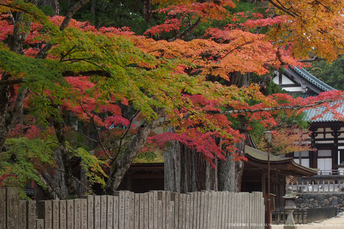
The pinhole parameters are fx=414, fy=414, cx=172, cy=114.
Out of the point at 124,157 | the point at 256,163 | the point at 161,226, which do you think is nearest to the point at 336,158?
the point at 256,163

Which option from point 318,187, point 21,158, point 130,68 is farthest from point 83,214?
point 318,187

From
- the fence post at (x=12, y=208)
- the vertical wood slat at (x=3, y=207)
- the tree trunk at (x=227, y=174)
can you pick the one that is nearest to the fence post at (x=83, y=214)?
the fence post at (x=12, y=208)

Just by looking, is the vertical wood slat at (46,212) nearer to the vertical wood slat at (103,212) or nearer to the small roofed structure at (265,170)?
the vertical wood slat at (103,212)

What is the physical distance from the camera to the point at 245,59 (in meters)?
11.2

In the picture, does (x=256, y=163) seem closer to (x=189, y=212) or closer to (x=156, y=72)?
(x=189, y=212)

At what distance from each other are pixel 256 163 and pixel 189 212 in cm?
1313

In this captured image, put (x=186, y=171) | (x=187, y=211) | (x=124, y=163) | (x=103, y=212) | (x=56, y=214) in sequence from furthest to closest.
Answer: (x=186, y=171) → (x=124, y=163) → (x=187, y=211) → (x=103, y=212) → (x=56, y=214)

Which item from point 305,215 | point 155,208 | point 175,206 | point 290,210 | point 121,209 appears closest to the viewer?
point 121,209

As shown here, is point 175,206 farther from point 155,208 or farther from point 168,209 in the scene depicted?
point 155,208

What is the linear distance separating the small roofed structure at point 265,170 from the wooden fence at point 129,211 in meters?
10.5

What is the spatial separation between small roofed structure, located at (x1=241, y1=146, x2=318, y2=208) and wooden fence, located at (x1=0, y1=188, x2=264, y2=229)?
34.3 ft

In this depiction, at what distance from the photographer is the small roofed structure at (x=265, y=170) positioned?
20.2 meters

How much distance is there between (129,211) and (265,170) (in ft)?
53.8

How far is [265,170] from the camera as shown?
2161 centimetres
